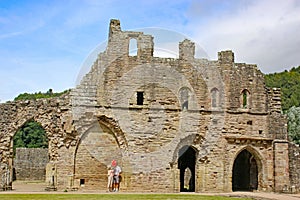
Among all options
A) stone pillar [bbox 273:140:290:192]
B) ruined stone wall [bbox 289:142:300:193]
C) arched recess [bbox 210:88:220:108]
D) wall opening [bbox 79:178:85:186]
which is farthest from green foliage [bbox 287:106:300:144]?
wall opening [bbox 79:178:85:186]

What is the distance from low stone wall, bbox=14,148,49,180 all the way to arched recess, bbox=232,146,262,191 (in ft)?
53.8

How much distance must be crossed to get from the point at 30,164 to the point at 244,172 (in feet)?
58.1

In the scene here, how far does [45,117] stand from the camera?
23.1 metres

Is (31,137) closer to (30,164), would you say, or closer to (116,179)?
(30,164)

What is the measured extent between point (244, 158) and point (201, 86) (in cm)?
553

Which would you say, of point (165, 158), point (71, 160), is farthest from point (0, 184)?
point (165, 158)

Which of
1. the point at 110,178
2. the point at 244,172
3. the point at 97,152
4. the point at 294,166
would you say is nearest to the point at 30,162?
the point at 97,152

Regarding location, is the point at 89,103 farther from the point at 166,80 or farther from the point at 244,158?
the point at 244,158

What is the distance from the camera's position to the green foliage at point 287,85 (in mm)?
56844

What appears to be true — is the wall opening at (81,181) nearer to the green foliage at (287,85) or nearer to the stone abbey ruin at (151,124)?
the stone abbey ruin at (151,124)

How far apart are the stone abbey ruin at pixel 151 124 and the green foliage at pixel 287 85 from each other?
31.0 meters

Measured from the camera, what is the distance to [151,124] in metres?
23.0

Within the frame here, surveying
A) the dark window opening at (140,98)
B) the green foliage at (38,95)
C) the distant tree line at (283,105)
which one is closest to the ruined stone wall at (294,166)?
the dark window opening at (140,98)

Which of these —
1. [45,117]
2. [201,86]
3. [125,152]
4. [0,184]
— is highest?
[201,86]
